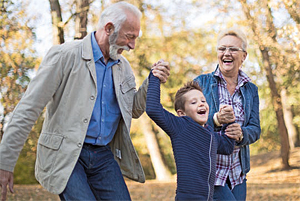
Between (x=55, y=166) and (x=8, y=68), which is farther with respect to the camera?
(x=8, y=68)

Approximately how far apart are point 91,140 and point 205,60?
1632cm

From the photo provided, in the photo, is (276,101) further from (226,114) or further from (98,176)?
(98,176)

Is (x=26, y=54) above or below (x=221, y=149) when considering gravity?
above

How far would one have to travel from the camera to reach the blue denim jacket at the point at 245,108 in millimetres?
3723

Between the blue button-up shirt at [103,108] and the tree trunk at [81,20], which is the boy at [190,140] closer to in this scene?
the blue button-up shirt at [103,108]

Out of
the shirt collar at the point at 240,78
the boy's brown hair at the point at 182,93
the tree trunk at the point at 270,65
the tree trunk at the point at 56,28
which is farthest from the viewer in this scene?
the tree trunk at the point at 270,65

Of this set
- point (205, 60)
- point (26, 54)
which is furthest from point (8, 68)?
point (205, 60)

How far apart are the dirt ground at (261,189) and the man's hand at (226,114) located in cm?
829

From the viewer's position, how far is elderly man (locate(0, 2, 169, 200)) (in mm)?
2945

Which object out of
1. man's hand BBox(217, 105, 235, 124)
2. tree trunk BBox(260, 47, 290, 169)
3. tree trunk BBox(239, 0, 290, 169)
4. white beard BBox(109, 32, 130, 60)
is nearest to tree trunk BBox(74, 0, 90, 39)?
white beard BBox(109, 32, 130, 60)

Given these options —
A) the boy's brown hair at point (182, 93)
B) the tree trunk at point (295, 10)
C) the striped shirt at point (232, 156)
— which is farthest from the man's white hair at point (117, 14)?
the tree trunk at point (295, 10)

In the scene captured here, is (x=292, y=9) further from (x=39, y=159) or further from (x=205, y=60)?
(x=39, y=159)

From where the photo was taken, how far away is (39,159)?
312cm

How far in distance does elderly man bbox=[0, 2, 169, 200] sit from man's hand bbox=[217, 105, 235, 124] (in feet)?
2.09
